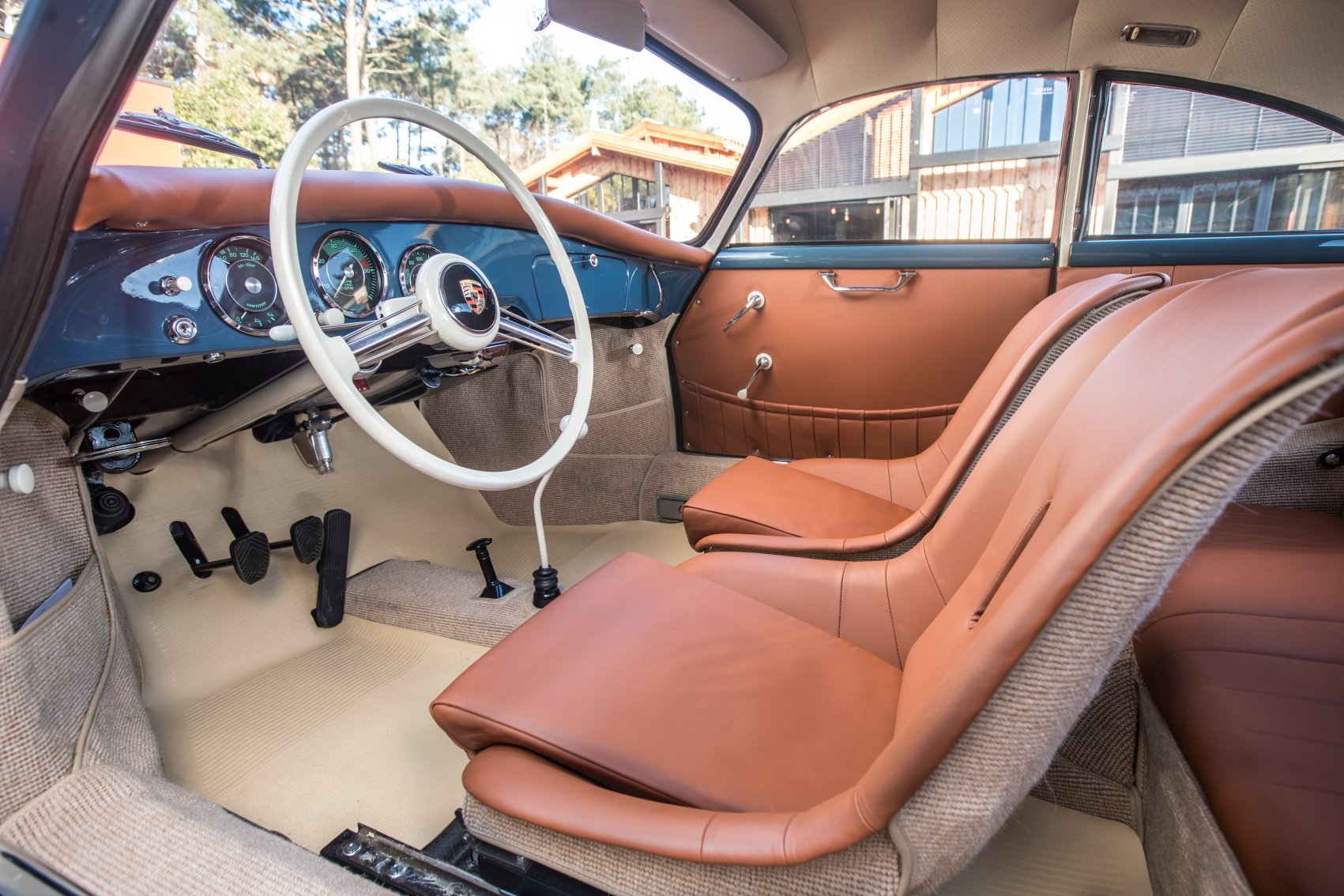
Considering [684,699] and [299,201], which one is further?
[299,201]

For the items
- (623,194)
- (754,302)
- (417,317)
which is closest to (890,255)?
(754,302)

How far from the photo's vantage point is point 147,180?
Result: 3.17 ft

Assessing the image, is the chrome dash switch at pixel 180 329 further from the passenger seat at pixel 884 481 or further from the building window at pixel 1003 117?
the building window at pixel 1003 117

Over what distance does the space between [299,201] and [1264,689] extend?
1.48 m

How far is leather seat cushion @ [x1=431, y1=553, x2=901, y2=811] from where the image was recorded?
76cm

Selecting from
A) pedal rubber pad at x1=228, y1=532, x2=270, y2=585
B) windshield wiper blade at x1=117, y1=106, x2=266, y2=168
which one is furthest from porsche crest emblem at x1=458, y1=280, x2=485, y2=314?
pedal rubber pad at x1=228, y1=532, x2=270, y2=585

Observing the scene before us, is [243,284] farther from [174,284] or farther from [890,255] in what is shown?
[890,255]

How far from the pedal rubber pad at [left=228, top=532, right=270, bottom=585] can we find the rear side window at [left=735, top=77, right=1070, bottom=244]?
1643 mm

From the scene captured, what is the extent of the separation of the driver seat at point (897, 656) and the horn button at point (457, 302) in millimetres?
432

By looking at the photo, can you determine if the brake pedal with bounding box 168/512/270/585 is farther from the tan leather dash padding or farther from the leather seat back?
the leather seat back

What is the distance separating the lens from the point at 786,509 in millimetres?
1457

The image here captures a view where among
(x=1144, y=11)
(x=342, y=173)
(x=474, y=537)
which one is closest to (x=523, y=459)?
(x=474, y=537)

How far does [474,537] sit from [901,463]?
132cm

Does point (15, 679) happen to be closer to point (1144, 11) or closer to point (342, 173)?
point (342, 173)
